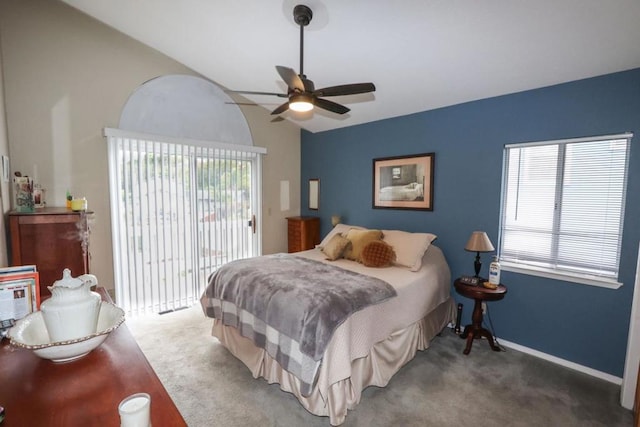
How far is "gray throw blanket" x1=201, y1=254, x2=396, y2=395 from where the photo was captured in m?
1.93

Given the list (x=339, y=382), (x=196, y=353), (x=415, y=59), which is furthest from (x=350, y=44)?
(x=196, y=353)

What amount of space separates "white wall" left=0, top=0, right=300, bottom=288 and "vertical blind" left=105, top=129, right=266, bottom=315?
180 millimetres

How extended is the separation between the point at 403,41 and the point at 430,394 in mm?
2894

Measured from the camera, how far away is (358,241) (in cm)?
336

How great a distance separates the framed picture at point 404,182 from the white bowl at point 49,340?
3243mm

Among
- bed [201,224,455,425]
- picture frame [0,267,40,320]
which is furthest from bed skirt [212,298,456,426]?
picture frame [0,267,40,320]

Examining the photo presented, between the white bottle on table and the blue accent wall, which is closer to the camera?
the blue accent wall

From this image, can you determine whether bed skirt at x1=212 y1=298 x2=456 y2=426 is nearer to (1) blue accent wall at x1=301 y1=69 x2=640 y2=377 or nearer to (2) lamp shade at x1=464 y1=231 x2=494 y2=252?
(2) lamp shade at x1=464 y1=231 x2=494 y2=252

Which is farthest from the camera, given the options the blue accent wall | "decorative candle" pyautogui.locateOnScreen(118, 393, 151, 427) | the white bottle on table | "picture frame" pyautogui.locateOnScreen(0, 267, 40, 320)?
the white bottle on table

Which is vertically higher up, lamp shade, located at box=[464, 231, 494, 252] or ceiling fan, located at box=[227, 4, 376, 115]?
ceiling fan, located at box=[227, 4, 376, 115]

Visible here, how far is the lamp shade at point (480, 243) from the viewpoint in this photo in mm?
2781

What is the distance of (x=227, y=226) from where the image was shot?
4316mm

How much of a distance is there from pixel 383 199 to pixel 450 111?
4.41 ft

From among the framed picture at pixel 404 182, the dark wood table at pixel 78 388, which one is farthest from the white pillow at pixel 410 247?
the dark wood table at pixel 78 388
